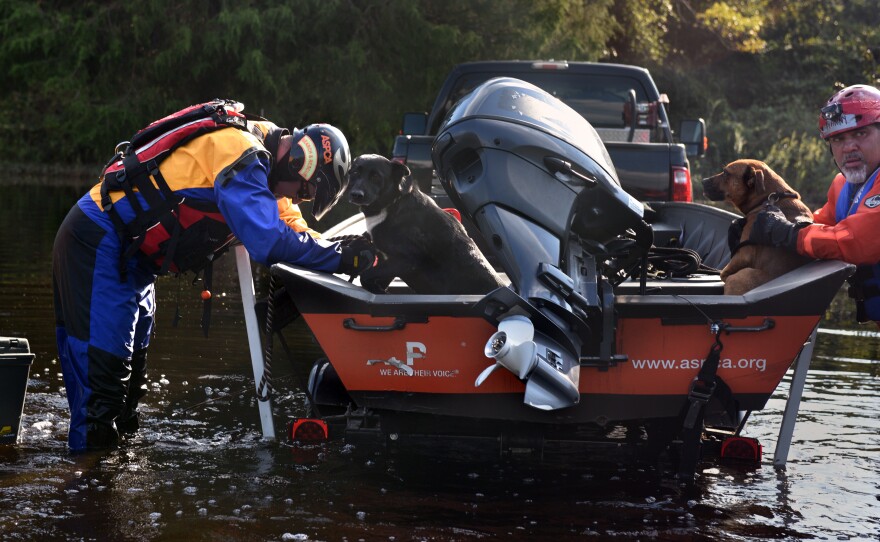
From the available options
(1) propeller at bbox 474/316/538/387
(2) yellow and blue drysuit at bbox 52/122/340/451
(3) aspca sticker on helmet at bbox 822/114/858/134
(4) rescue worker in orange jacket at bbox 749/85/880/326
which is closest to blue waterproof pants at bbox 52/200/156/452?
(2) yellow and blue drysuit at bbox 52/122/340/451

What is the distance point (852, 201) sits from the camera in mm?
5531

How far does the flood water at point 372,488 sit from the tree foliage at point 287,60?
1628cm

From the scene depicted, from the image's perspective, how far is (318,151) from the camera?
570 cm

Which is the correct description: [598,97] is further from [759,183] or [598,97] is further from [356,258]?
[356,258]

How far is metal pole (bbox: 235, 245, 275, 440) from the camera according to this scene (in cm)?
573

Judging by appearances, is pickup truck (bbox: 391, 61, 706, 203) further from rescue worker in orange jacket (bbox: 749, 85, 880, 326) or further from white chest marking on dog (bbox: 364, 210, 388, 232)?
rescue worker in orange jacket (bbox: 749, 85, 880, 326)

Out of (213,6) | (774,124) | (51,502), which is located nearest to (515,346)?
(51,502)

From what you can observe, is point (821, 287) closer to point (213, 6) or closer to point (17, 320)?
point (17, 320)

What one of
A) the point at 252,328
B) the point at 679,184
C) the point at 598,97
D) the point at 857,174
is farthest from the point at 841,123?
the point at 598,97

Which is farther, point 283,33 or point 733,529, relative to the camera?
point 283,33

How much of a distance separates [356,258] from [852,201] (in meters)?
2.30

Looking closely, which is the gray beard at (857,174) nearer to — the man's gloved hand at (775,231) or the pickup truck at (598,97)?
the man's gloved hand at (775,231)

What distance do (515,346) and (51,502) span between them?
2075 mm

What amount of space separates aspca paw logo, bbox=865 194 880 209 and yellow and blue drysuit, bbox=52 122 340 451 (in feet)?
7.62
